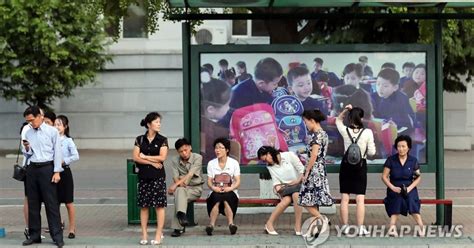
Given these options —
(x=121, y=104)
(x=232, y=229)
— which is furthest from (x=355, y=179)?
(x=121, y=104)

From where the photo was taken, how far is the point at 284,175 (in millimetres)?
10758

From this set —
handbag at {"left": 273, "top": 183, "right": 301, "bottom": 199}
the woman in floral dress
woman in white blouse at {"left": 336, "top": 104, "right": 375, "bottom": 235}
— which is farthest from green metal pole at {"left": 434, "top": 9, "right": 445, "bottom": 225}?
handbag at {"left": 273, "top": 183, "right": 301, "bottom": 199}

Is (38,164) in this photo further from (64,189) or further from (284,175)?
(284,175)

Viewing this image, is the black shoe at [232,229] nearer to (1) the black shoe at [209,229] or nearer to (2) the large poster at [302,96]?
(1) the black shoe at [209,229]

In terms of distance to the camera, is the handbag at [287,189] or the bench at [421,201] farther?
the bench at [421,201]

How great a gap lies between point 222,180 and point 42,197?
230 cm

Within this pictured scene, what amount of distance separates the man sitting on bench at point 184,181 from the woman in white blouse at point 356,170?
1901 mm

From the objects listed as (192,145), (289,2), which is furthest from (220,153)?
(289,2)

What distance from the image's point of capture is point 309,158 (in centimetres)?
1041

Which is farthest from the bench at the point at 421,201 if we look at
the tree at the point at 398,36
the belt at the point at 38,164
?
the tree at the point at 398,36

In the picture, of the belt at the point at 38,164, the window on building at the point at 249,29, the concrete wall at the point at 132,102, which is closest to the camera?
the belt at the point at 38,164

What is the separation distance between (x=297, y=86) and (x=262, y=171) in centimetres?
128

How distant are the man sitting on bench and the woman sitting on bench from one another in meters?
2.45

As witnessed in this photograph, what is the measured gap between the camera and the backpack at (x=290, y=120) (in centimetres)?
1137
